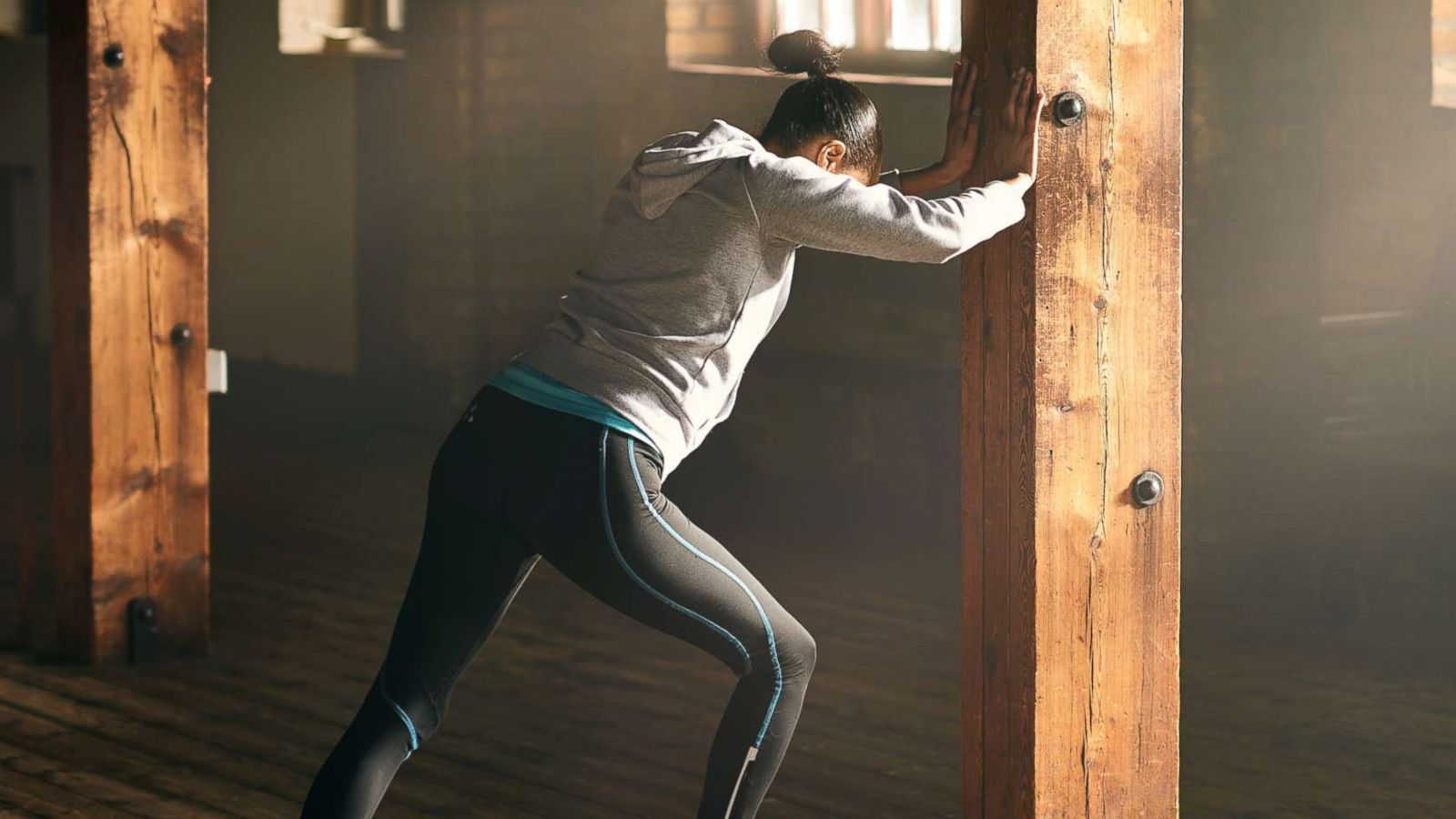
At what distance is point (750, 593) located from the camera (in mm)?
2746

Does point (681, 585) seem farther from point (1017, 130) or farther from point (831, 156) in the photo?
point (1017, 130)

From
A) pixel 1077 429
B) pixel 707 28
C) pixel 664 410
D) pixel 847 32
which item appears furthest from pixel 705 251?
pixel 707 28

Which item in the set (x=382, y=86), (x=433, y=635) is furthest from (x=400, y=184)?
(x=433, y=635)

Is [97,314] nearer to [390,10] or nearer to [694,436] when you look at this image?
[694,436]

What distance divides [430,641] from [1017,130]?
3.58 feet

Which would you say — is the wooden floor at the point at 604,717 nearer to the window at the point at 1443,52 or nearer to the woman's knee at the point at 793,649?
the woman's knee at the point at 793,649

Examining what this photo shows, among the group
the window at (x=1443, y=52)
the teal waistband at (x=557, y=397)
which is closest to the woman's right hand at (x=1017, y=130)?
the teal waistband at (x=557, y=397)

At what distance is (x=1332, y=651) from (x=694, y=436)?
3055 millimetres

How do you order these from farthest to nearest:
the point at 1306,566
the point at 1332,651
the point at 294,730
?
1. the point at 1306,566
2. the point at 1332,651
3. the point at 294,730

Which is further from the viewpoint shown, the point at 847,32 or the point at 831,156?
the point at 847,32

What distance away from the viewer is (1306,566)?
596 centimetres

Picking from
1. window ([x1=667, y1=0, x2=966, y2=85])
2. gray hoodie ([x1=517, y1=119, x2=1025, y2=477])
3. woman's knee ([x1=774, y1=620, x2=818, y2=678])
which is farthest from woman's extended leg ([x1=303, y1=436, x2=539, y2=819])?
window ([x1=667, y1=0, x2=966, y2=85])

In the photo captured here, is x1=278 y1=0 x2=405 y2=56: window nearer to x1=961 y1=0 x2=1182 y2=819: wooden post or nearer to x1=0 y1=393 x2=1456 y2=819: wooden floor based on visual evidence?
x1=0 y1=393 x2=1456 y2=819: wooden floor

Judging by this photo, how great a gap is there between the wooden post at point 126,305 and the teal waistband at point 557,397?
2.48 meters
